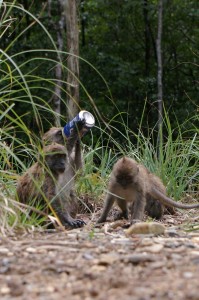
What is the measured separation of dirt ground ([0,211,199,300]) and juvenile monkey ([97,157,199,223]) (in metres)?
1.95

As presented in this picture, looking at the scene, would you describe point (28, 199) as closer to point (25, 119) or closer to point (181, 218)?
point (181, 218)

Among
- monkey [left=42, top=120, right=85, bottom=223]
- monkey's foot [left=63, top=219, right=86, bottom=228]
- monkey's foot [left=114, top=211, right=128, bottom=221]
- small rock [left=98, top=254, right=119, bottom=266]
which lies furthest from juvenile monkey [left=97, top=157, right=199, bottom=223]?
small rock [left=98, top=254, right=119, bottom=266]

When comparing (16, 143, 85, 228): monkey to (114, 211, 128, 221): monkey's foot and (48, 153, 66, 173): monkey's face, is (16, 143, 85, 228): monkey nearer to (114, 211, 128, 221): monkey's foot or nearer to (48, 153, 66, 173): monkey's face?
(48, 153, 66, 173): monkey's face

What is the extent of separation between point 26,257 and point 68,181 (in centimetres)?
286

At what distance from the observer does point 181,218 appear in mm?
7863

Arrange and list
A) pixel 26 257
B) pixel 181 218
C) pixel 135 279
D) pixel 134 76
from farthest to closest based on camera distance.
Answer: pixel 134 76, pixel 181 218, pixel 26 257, pixel 135 279

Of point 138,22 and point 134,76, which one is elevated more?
point 138,22

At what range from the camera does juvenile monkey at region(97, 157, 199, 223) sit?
284 inches

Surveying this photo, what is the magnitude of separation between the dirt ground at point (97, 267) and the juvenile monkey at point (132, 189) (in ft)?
6.40

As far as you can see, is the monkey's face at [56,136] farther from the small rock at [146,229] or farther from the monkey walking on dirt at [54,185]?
the small rock at [146,229]

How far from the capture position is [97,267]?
3.93m

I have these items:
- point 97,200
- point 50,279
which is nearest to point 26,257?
point 50,279

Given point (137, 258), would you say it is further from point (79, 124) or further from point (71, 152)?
point (71, 152)

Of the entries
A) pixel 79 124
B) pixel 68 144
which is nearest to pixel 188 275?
pixel 79 124
